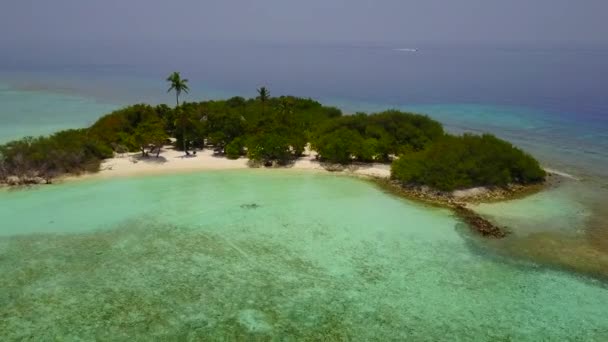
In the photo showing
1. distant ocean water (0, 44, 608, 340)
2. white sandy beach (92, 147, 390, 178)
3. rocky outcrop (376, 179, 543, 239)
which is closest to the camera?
distant ocean water (0, 44, 608, 340)

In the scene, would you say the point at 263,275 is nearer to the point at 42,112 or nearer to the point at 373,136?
the point at 373,136

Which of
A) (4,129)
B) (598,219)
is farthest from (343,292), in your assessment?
(4,129)

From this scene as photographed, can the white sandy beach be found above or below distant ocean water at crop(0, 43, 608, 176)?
below

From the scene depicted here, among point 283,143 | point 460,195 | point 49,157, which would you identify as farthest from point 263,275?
point 49,157

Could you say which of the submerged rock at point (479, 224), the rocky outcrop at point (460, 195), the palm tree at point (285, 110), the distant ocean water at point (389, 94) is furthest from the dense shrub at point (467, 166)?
the palm tree at point (285, 110)

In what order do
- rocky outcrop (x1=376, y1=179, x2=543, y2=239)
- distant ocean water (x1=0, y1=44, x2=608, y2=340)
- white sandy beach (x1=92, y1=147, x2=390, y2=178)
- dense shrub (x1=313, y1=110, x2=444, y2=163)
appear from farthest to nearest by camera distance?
dense shrub (x1=313, y1=110, x2=444, y2=163)
white sandy beach (x1=92, y1=147, x2=390, y2=178)
rocky outcrop (x1=376, y1=179, x2=543, y2=239)
distant ocean water (x1=0, y1=44, x2=608, y2=340)

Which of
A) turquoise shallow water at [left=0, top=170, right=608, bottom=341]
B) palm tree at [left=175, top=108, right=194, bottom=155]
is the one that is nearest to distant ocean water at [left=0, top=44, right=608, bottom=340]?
turquoise shallow water at [left=0, top=170, right=608, bottom=341]

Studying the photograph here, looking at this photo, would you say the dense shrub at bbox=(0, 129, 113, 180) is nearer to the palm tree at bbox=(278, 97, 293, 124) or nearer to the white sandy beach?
the white sandy beach
